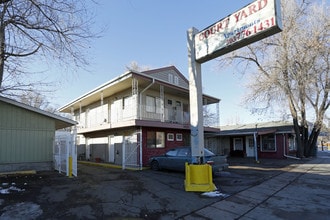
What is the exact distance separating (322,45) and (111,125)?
17843mm

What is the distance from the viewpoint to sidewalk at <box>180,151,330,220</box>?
5902 millimetres

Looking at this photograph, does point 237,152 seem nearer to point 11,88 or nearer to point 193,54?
point 193,54

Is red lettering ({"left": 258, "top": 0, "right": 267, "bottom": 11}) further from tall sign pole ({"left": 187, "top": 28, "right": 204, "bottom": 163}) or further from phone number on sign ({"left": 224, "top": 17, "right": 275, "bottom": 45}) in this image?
tall sign pole ({"left": 187, "top": 28, "right": 204, "bottom": 163})

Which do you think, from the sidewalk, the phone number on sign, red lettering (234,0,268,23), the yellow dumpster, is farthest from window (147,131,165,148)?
red lettering (234,0,268,23)

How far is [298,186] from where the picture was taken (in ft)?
31.6

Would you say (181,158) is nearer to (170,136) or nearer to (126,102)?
(170,136)

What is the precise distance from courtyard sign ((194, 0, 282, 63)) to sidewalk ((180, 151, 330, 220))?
4.91m

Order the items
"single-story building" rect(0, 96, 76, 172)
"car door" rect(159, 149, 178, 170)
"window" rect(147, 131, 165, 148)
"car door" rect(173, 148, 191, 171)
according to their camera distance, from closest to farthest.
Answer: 1. "single-story building" rect(0, 96, 76, 172)
2. "car door" rect(173, 148, 191, 171)
3. "car door" rect(159, 149, 178, 170)
4. "window" rect(147, 131, 165, 148)

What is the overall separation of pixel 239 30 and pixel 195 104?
3005 millimetres

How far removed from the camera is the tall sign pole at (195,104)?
880cm

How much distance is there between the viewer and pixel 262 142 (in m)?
25.5

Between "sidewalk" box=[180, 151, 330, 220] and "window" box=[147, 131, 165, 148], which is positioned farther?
"window" box=[147, 131, 165, 148]

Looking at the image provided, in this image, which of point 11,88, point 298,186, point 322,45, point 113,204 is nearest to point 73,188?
point 113,204

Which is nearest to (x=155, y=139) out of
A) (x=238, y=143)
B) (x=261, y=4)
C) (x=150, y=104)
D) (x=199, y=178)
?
(x=150, y=104)
